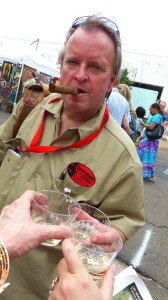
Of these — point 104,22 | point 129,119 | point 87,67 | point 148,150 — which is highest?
point 104,22

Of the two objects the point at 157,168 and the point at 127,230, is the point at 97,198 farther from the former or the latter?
the point at 157,168

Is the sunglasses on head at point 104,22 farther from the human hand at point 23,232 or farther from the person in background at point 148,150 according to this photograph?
the person in background at point 148,150

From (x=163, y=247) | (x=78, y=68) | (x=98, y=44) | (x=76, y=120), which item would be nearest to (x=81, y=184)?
(x=76, y=120)

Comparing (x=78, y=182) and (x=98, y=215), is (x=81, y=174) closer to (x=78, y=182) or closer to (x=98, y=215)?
(x=78, y=182)

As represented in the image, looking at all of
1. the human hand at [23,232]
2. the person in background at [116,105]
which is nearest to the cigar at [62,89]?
the human hand at [23,232]

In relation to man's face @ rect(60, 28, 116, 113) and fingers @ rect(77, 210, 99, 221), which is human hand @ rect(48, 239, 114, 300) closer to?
fingers @ rect(77, 210, 99, 221)

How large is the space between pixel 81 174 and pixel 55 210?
0.28 meters

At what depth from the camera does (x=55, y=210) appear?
49.3 inches

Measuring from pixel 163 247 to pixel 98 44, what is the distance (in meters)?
3.29

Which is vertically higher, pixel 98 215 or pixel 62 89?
pixel 62 89

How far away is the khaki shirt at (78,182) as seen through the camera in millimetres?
1419

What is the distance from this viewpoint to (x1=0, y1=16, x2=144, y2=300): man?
144 cm

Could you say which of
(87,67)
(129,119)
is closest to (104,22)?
(87,67)

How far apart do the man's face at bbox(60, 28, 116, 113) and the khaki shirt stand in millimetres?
124
